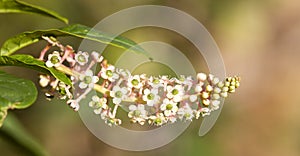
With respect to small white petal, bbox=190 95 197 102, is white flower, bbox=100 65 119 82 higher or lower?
higher

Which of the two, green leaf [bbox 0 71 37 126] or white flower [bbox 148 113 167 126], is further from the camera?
white flower [bbox 148 113 167 126]

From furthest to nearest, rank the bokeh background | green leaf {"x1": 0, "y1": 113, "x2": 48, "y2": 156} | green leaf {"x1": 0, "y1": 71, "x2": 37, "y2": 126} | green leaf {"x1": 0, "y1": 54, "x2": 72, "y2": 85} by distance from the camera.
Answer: the bokeh background, green leaf {"x1": 0, "y1": 113, "x2": 48, "y2": 156}, green leaf {"x1": 0, "y1": 54, "x2": 72, "y2": 85}, green leaf {"x1": 0, "y1": 71, "x2": 37, "y2": 126}

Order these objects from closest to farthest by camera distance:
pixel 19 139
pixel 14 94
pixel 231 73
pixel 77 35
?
pixel 14 94, pixel 77 35, pixel 19 139, pixel 231 73

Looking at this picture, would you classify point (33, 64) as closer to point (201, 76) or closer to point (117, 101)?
point (117, 101)

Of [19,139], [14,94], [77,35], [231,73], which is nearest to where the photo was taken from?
[14,94]

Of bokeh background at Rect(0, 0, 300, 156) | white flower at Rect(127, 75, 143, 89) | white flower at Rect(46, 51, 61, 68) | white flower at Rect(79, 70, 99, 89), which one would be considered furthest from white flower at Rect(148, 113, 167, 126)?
bokeh background at Rect(0, 0, 300, 156)

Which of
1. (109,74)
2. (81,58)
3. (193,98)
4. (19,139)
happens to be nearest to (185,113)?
(193,98)

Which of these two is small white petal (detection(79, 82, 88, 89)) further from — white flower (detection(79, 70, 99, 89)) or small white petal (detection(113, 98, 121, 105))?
small white petal (detection(113, 98, 121, 105))
